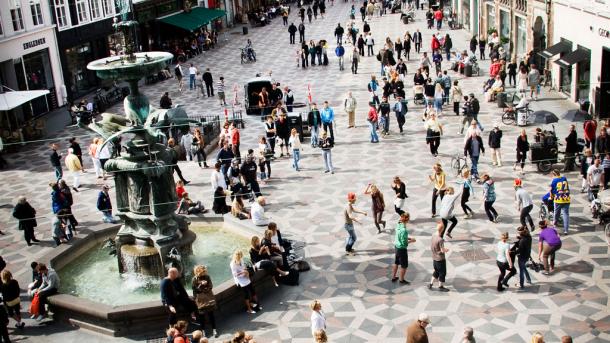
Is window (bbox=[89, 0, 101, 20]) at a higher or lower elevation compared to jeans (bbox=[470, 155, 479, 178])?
higher

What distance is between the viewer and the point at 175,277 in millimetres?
13680

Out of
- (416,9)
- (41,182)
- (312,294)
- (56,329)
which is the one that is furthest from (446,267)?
(416,9)

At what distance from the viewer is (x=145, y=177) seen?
51.8ft

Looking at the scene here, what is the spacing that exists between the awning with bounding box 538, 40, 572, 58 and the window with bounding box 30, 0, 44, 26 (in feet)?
78.0

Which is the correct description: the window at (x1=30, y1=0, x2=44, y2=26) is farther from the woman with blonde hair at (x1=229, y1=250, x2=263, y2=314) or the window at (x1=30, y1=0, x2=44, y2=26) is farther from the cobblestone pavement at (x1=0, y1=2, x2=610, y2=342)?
the woman with blonde hair at (x1=229, y1=250, x2=263, y2=314)

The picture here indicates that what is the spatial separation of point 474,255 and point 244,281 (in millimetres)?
5530

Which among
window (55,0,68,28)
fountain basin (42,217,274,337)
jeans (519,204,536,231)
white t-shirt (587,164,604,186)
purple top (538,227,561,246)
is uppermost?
window (55,0,68,28)

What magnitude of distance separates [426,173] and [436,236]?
7891 millimetres

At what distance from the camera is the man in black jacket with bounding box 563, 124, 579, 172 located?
69.0 feet

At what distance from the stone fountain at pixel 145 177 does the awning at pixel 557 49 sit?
62.8 ft

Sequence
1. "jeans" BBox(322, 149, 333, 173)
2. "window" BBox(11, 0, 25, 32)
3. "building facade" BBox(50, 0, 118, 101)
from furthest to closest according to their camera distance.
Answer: "building facade" BBox(50, 0, 118, 101), "window" BBox(11, 0, 25, 32), "jeans" BBox(322, 149, 333, 173)

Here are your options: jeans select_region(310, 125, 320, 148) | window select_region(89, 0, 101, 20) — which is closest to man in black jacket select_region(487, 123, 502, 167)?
jeans select_region(310, 125, 320, 148)

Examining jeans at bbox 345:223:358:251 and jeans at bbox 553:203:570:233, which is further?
jeans at bbox 553:203:570:233

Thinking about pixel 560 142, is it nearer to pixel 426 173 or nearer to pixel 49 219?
pixel 426 173
